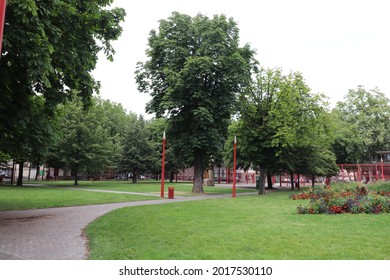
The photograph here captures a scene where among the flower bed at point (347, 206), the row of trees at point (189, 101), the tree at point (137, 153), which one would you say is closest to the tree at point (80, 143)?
the row of trees at point (189, 101)

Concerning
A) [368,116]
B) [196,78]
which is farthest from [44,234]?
[368,116]

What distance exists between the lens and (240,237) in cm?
852

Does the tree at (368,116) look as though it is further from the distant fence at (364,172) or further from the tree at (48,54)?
the tree at (48,54)

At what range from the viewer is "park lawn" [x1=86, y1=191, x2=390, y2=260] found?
22.4 feet

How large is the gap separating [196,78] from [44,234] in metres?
17.6

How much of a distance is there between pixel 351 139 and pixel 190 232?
139 feet

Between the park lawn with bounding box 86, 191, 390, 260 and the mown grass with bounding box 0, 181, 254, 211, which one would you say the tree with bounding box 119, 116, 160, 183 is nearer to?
the mown grass with bounding box 0, 181, 254, 211

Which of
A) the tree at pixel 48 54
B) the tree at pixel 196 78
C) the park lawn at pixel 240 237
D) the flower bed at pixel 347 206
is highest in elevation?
the tree at pixel 196 78

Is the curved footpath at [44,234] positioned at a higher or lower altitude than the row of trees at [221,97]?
lower

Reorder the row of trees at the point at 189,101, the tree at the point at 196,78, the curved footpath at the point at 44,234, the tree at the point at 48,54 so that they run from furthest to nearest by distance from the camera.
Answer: the tree at the point at 196,78, the row of trees at the point at 189,101, the tree at the point at 48,54, the curved footpath at the point at 44,234

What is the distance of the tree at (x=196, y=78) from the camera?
2480 cm

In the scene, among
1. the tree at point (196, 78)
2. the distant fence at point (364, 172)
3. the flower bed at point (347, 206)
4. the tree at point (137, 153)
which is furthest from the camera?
the tree at point (137, 153)

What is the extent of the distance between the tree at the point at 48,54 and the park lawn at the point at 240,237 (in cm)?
431
